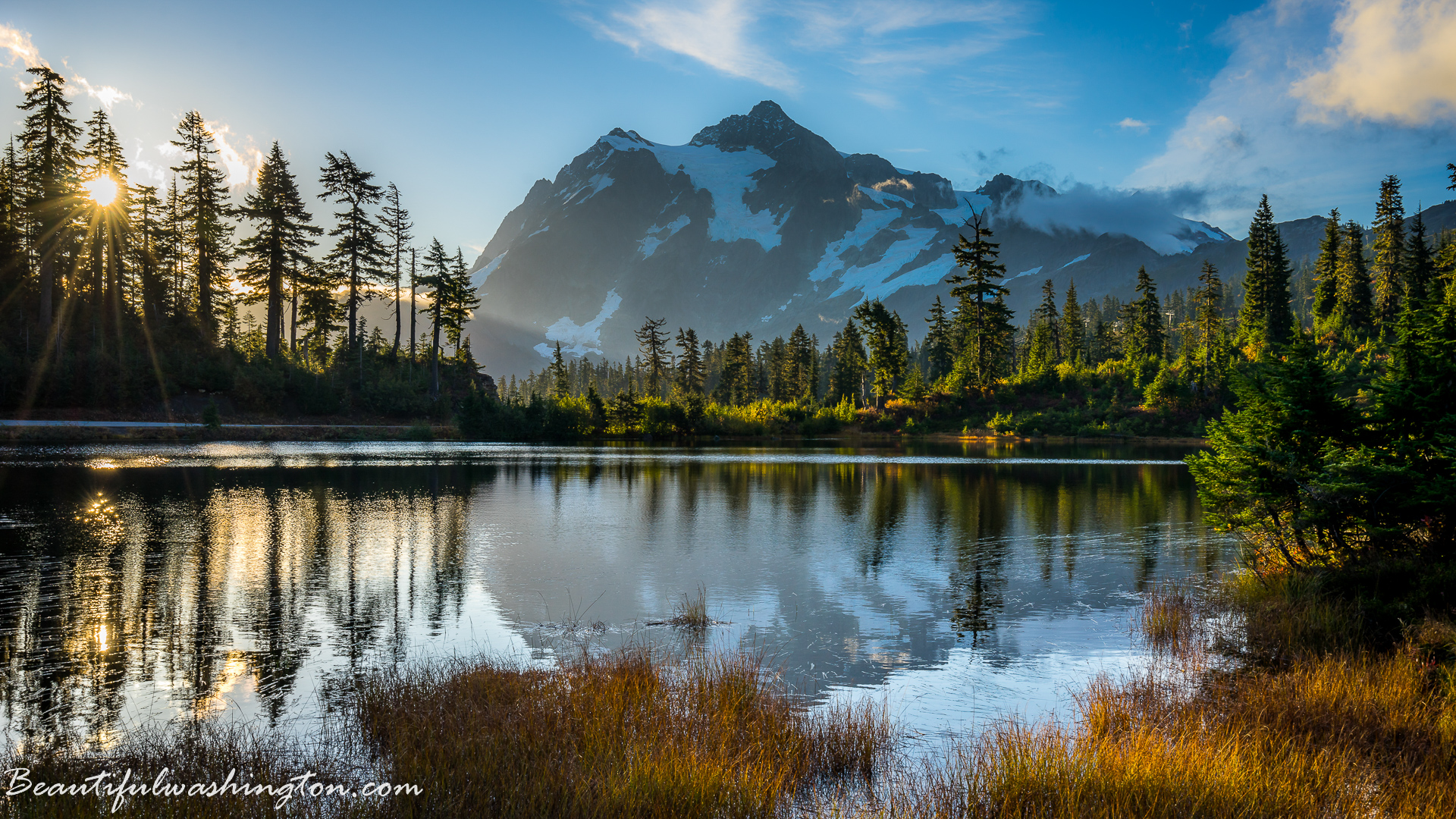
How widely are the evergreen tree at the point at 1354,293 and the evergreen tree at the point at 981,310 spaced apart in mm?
33356

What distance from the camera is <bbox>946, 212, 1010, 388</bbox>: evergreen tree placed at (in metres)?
89.2

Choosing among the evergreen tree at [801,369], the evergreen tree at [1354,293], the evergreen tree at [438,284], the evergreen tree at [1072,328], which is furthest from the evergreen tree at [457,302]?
the evergreen tree at [1354,293]

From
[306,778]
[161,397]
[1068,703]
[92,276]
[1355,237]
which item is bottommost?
[1068,703]

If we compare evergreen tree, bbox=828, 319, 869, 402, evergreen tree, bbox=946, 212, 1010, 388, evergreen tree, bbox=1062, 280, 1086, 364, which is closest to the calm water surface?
evergreen tree, bbox=946, 212, 1010, 388

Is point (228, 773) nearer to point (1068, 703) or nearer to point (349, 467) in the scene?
point (1068, 703)

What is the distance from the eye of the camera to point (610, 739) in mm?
7035

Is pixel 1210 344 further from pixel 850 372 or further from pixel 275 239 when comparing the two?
pixel 275 239

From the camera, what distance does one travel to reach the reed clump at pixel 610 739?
581 centimetres

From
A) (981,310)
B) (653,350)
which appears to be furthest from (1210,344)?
(653,350)

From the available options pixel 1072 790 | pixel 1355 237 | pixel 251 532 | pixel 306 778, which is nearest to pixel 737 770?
pixel 1072 790

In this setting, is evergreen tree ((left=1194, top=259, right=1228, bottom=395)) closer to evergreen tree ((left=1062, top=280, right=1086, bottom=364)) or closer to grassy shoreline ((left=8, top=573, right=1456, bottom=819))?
evergreen tree ((left=1062, top=280, right=1086, bottom=364))

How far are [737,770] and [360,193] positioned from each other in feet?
287

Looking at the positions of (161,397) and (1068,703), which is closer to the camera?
(1068,703)

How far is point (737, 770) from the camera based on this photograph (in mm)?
6586
